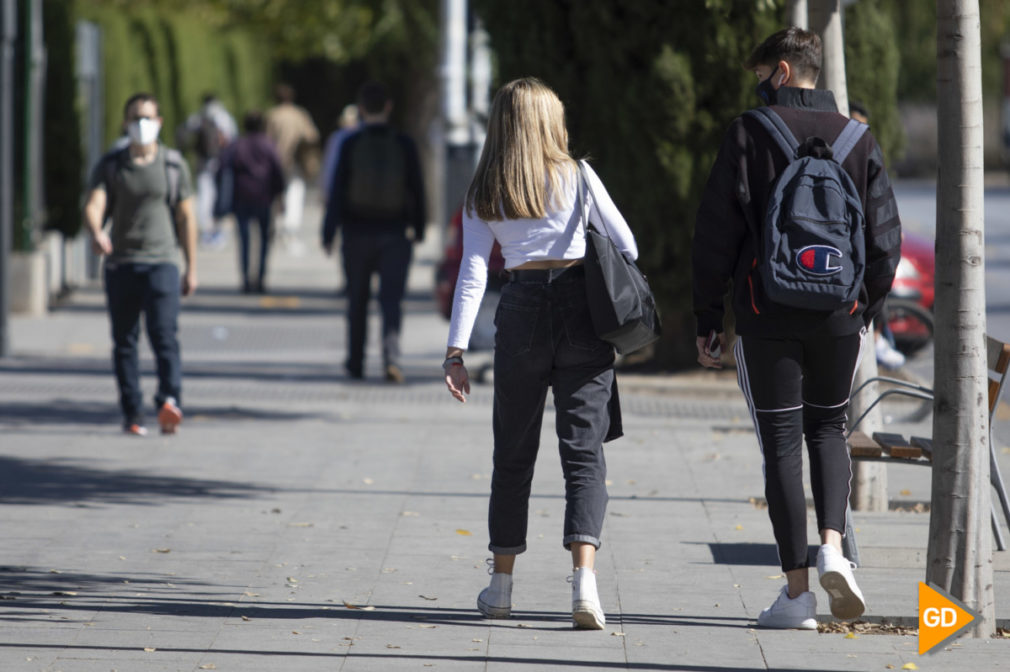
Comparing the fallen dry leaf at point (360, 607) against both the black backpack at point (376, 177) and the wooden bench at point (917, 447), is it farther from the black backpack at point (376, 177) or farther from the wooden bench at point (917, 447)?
the black backpack at point (376, 177)

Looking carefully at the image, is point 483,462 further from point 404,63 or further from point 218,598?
point 404,63

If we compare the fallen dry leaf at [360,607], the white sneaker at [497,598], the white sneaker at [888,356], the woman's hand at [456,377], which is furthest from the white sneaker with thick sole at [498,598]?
the white sneaker at [888,356]

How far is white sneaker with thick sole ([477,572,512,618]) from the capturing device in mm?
5133

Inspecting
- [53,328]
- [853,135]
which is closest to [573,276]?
[853,135]

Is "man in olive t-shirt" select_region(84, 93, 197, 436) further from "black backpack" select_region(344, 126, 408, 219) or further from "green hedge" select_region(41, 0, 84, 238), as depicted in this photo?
"green hedge" select_region(41, 0, 84, 238)

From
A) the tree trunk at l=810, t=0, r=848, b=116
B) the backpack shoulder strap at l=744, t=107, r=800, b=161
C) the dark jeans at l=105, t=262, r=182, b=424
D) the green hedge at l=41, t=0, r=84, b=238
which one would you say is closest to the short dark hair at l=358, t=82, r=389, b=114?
the dark jeans at l=105, t=262, r=182, b=424

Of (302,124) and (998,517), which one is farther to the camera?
(302,124)

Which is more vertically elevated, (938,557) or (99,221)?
(99,221)

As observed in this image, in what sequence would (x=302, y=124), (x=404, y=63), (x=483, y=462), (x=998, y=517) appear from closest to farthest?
(x=998, y=517) < (x=483, y=462) < (x=302, y=124) < (x=404, y=63)

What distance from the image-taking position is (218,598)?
17.7 feet

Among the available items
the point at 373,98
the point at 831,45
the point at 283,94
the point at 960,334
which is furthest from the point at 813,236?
the point at 283,94

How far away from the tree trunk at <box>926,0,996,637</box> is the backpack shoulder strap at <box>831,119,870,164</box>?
257 mm

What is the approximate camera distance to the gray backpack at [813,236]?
15.4 feet

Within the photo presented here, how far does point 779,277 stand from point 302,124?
1621 cm
